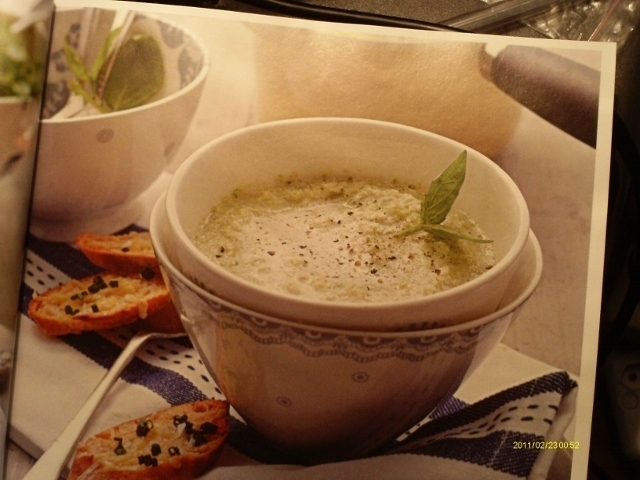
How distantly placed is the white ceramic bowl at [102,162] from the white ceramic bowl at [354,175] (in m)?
0.06

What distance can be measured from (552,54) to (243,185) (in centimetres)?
29

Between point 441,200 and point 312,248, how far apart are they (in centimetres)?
11

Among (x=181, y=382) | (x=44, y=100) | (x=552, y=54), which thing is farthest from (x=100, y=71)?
(x=552, y=54)

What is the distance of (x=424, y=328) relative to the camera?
0.40m

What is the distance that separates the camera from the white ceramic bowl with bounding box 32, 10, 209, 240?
538 mm

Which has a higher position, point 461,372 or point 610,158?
point 610,158

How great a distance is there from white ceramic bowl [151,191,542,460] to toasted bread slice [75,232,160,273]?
0.06 metres

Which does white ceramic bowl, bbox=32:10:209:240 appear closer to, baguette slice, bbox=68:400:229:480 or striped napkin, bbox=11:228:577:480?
striped napkin, bbox=11:228:577:480

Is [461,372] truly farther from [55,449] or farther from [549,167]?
[55,449]

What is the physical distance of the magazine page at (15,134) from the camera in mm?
511
